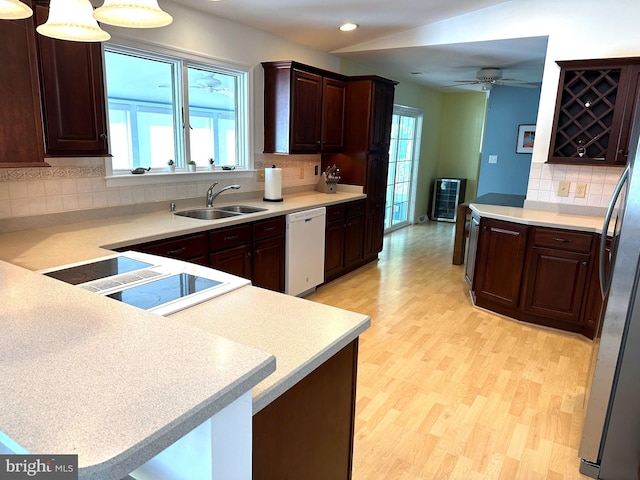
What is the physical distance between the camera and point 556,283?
3418mm

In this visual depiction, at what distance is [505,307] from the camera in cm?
374

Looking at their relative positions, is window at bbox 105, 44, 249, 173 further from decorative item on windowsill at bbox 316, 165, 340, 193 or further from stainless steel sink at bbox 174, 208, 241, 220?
decorative item on windowsill at bbox 316, 165, 340, 193

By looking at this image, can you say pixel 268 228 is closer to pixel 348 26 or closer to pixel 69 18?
pixel 348 26

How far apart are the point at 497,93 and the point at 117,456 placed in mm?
7171

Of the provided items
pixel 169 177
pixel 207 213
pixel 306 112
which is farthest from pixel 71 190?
pixel 306 112

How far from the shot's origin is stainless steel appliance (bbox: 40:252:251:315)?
1.47m

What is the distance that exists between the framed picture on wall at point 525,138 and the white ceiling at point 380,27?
3.49ft

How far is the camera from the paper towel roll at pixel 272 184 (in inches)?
158

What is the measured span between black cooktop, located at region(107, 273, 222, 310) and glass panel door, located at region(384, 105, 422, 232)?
219 inches

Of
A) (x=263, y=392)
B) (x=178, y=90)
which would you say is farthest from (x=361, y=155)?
(x=263, y=392)

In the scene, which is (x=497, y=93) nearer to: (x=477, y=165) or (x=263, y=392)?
(x=477, y=165)

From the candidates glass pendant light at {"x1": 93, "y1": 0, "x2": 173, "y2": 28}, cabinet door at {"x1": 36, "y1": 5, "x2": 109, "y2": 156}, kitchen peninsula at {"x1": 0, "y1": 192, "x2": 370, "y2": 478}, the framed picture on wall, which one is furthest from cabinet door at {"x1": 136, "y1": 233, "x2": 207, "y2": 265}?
the framed picture on wall

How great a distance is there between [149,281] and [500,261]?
2963mm

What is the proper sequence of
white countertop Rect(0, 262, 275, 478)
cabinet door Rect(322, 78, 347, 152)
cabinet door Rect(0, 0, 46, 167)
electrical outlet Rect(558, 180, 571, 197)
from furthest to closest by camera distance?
1. cabinet door Rect(322, 78, 347, 152)
2. electrical outlet Rect(558, 180, 571, 197)
3. cabinet door Rect(0, 0, 46, 167)
4. white countertop Rect(0, 262, 275, 478)
